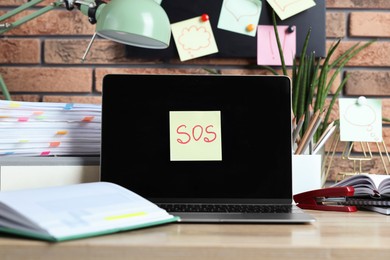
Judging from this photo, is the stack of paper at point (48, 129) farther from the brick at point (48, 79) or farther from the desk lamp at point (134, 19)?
the brick at point (48, 79)

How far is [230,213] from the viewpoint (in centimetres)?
75

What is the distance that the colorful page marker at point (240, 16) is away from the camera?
144cm

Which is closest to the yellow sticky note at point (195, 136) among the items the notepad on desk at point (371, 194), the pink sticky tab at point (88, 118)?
the pink sticky tab at point (88, 118)

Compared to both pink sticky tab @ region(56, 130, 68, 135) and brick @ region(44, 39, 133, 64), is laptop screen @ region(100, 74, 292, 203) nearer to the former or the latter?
pink sticky tab @ region(56, 130, 68, 135)

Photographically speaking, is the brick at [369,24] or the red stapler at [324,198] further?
the brick at [369,24]

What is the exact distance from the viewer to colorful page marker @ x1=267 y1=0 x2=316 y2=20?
56.6 inches

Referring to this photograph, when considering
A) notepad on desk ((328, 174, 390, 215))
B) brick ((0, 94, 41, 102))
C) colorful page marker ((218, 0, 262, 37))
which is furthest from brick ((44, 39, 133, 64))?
notepad on desk ((328, 174, 390, 215))

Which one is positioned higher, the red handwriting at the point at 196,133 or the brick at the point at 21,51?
the brick at the point at 21,51

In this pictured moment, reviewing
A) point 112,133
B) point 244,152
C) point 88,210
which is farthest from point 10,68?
point 88,210

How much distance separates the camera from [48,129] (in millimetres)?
903

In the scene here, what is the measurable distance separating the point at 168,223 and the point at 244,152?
9.6 inches

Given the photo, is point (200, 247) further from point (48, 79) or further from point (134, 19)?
point (48, 79)

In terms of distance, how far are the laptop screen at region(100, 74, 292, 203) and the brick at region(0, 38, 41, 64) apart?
66 cm

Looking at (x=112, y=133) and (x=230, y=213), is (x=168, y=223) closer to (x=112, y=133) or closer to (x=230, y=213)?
(x=230, y=213)
